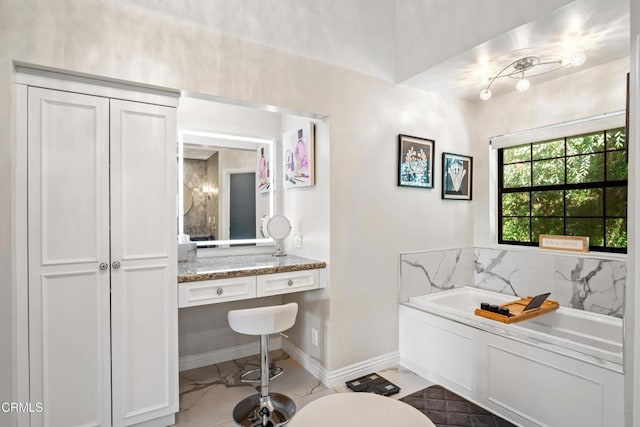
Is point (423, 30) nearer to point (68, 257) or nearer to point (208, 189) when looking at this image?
point (208, 189)

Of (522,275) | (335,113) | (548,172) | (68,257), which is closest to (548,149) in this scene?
(548,172)

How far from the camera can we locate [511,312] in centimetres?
253

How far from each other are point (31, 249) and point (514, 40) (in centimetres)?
298

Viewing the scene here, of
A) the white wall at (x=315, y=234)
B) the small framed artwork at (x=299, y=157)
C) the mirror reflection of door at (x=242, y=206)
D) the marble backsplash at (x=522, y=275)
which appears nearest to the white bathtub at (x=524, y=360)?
the marble backsplash at (x=522, y=275)

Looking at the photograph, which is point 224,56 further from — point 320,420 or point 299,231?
point 320,420

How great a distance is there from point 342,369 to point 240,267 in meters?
1.12

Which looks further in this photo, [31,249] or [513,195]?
[513,195]

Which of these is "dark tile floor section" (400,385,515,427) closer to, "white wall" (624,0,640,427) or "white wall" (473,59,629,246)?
"white wall" (624,0,640,427)

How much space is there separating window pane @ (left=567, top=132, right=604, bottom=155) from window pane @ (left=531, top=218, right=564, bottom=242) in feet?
1.93

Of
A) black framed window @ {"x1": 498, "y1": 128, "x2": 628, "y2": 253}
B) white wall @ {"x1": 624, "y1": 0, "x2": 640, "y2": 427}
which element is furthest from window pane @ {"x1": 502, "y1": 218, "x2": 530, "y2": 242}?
white wall @ {"x1": 624, "y1": 0, "x2": 640, "y2": 427}

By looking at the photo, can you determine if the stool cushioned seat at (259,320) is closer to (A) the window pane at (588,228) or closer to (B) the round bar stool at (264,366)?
(B) the round bar stool at (264,366)

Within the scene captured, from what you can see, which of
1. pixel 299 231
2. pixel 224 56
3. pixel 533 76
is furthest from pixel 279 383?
pixel 533 76

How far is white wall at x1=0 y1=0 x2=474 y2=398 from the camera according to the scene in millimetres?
1647

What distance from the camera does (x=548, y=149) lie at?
3.01 m
